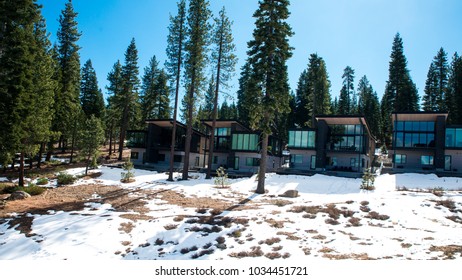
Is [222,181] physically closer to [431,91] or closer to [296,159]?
[296,159]

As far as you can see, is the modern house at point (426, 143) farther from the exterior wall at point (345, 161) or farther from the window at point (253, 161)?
the window at point (253, 161)

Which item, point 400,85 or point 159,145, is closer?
point 159,145

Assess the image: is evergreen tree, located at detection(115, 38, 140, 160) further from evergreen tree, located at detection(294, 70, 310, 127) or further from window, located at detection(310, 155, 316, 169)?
evergreen tree, located at detection(294, 70, 310, 127)

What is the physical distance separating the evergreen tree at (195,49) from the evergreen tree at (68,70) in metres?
17.4

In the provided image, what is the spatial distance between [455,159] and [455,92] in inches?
859

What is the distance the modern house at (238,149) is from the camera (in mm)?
39875

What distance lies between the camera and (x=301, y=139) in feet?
127

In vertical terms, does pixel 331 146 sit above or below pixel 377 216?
above

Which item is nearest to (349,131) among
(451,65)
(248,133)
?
(248,133)

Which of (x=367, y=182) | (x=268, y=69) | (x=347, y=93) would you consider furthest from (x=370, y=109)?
(x=268, y=69)

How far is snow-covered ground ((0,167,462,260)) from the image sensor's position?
33.5 feet

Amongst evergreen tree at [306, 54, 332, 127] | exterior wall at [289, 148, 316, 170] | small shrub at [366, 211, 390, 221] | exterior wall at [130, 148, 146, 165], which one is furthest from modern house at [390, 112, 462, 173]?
exterior wall at [130, 148, 146, 165]

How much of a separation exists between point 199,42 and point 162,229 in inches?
875

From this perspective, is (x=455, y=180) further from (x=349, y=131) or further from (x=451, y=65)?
(x=451, y=65)
